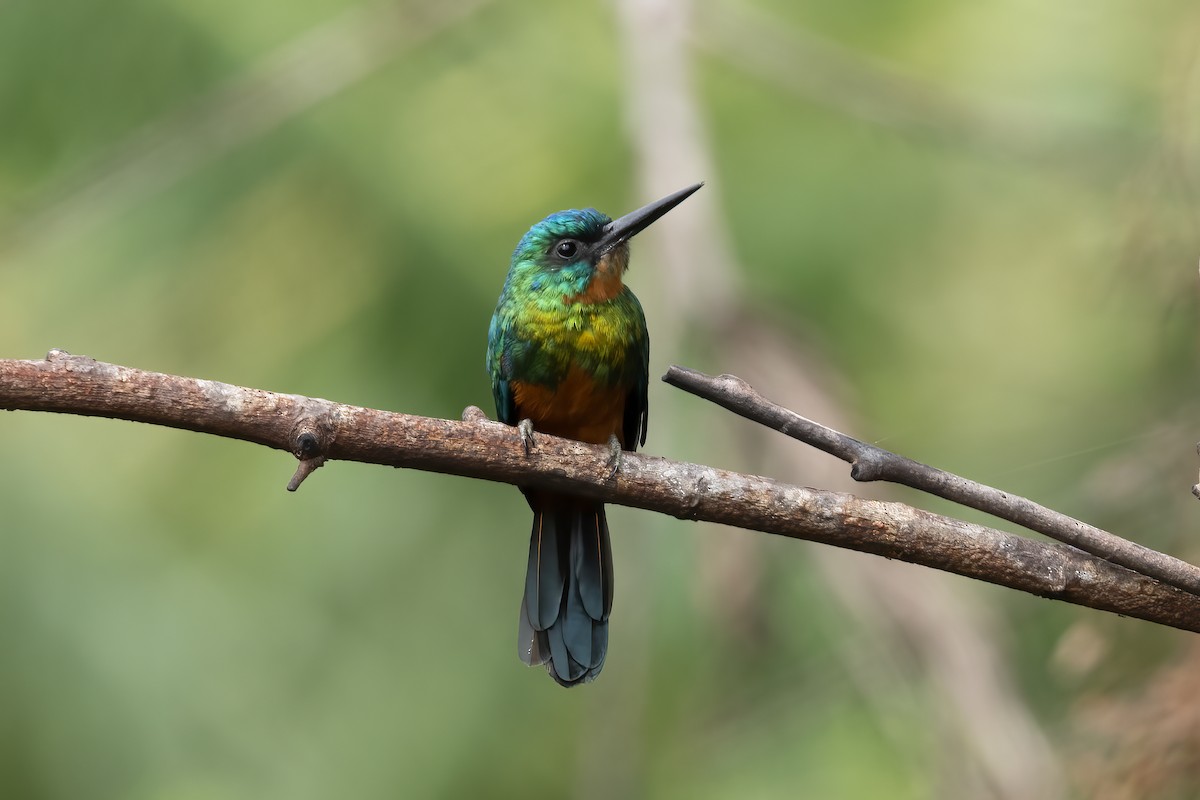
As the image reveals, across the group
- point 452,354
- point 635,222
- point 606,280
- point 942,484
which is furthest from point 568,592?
point 942,484

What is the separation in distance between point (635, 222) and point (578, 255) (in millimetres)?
149

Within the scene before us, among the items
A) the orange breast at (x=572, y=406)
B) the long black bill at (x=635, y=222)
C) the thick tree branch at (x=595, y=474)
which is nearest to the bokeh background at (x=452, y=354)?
the long black bill at (x=635, y=222)

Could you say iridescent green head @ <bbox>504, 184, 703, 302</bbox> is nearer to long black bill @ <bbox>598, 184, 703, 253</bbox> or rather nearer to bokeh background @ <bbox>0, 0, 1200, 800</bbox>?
long black bill @ <bbox>598, 184, 703, 253</bbox>

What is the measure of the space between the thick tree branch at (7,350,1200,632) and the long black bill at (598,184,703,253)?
39.3 inches

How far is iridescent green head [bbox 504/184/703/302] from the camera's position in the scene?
2957 millimetres

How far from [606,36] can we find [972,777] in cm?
338

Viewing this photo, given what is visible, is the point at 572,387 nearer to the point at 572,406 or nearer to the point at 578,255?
the point at 572,406

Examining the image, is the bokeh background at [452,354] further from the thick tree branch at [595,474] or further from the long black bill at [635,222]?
the thick tree branch at [595,474]

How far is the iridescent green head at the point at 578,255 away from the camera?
9.70 feet

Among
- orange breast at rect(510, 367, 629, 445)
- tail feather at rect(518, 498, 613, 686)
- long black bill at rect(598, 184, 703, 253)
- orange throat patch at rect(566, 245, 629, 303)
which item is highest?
long black bill at rect(598, 184, 703, 253)

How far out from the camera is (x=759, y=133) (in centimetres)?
470

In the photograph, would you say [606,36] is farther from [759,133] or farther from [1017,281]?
[1017,281]

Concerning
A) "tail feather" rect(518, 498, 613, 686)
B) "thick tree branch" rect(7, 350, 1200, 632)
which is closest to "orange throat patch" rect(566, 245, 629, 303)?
"tail feather" rect(518, 498, 613, 686)

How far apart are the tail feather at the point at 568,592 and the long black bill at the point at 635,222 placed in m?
0.60
